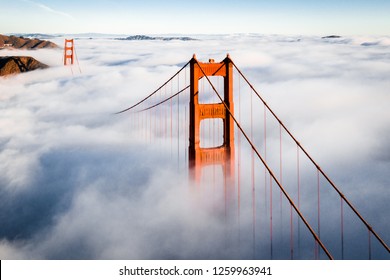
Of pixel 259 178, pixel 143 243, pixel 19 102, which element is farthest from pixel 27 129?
pixel 143 243

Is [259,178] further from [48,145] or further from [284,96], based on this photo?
[284,96]

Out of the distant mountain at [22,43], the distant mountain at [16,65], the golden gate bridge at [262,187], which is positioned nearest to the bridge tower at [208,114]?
the golden gate bridge at [262,187]

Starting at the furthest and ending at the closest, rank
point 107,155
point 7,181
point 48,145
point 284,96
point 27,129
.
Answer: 1. point 284,96
2. point 27,129
3. point 48,145
4. point 107,155
5. point 7,181

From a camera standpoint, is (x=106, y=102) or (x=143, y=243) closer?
(x=143, y=243)

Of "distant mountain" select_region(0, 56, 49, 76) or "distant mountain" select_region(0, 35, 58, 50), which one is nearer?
"distant mountain" select_region(0, 56, 49, 76)

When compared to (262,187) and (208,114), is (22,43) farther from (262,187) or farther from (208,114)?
(208,114)

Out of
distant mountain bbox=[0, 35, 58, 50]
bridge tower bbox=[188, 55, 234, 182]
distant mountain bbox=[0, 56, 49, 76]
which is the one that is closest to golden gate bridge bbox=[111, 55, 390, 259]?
bridge tower bbox=[188, 55, 234, 182]

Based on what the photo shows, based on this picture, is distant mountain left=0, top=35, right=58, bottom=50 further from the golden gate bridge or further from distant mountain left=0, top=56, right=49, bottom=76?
the golden gate bridge
